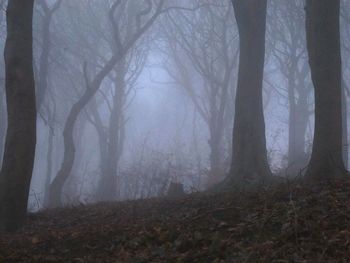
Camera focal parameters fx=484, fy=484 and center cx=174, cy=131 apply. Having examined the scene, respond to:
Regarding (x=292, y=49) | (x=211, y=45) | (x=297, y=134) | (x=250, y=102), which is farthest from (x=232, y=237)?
(x=211, y=45)

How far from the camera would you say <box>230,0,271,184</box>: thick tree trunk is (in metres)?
9.84

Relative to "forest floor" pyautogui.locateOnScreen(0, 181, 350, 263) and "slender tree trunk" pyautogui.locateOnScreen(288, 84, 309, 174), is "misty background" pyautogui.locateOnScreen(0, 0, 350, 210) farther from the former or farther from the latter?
"forest floor" pyautogui.locateOnScreen(0, 181, 350, 263)

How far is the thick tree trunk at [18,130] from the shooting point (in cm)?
754

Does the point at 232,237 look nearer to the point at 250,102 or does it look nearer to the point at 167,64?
the point at 250,102

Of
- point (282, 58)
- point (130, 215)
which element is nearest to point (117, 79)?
point (282, 58)

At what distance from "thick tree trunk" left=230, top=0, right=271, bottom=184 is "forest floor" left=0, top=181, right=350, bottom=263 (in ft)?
9.73

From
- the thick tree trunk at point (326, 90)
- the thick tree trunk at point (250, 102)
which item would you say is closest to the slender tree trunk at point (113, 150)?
the thick tree trunk at point (250, 102)

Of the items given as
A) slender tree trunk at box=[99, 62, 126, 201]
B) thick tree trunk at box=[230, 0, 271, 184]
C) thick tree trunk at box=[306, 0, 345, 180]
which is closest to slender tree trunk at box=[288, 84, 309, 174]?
slender tree trunk at box=[99, 62, 126, 201]

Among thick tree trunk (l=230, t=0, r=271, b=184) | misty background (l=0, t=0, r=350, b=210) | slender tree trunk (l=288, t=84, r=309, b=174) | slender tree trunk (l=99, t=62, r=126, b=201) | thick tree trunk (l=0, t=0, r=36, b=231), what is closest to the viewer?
thick tree trunk (l=0, t=0, r=36, b=231)

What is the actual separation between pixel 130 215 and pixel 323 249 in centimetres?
439

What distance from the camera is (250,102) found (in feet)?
33.8

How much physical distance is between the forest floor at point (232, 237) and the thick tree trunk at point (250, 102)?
117 inches

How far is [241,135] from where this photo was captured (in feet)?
33.0

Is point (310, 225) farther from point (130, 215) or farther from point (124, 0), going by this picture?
point (124, 0)
